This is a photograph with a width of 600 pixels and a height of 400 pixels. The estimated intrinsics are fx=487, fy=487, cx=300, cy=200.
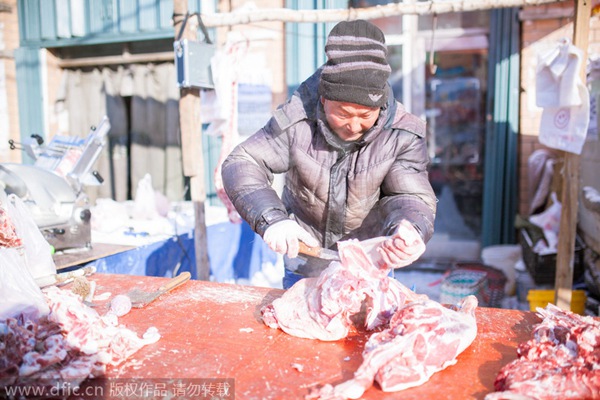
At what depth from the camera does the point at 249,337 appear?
7.02ft

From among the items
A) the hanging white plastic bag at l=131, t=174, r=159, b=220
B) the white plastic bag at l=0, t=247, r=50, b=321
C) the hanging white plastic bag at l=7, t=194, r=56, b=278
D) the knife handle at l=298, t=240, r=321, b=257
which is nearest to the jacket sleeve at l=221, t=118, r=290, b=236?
the knife handle at l=298, t=240, r=321, b=257

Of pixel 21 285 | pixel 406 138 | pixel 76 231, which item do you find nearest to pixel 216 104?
pixel 76 231

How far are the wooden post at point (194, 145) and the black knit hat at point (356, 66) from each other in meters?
2.32

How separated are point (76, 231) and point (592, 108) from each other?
16.4ft

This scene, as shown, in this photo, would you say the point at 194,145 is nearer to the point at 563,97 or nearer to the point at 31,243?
the point at 31,243

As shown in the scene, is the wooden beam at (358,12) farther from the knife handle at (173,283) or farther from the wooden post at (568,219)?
the knife handle at (173,283)

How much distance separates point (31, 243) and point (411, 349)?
7.18 feet

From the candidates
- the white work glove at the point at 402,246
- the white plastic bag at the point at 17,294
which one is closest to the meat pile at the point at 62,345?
the white plastic bag at the point at 17,294

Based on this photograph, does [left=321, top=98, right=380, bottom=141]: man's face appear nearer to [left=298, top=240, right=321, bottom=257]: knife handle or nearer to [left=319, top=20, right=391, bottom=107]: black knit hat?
[left=319, top=20, right=391, bottom=107]: black knit hat

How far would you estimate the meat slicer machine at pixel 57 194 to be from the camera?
11.7 ft

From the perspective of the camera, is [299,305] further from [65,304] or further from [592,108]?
[592,108]

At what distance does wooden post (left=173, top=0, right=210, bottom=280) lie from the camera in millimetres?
4418

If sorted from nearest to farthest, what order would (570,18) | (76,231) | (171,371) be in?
(171,371), (76,231), (570,18)

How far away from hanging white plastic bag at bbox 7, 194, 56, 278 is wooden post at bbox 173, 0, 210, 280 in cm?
173
